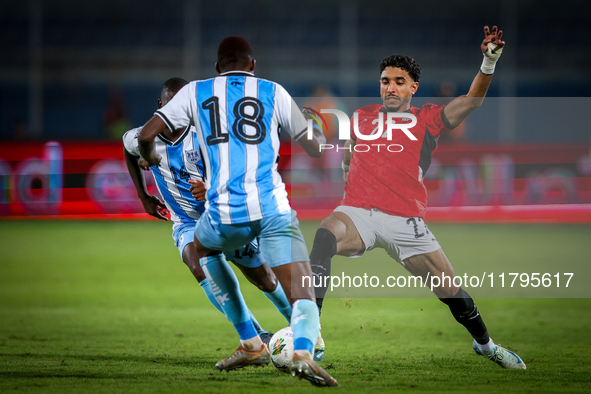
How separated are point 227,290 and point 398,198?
4.67 ft

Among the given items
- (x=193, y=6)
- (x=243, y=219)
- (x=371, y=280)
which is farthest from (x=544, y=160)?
(x=193, y=6)

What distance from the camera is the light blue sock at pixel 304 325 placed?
356 cm

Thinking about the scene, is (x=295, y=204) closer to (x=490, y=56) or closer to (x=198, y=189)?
(x=198, y=189)

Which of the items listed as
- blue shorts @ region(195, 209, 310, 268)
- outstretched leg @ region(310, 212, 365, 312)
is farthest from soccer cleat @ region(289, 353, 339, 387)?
outstretched leg @ region(310, 212, 365, 312)

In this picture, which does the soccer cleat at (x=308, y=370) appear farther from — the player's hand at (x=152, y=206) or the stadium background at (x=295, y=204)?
the player's hand at (x=152, y=206)

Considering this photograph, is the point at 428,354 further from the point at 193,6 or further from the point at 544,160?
the point at 193,6

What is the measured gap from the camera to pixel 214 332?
229 inches

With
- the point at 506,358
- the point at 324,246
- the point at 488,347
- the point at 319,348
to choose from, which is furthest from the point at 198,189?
the point at 506,358

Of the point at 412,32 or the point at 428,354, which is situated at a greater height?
the point at 412,32

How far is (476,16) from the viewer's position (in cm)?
2125

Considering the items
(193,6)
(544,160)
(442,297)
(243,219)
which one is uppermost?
(193,6)

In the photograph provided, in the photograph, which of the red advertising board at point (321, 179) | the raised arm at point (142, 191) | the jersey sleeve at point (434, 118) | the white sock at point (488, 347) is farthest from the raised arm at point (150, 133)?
the red advertising board at point (321, 179)

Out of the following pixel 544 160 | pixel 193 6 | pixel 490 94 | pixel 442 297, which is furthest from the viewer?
pixel 490 94

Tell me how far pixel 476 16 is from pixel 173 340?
60.7ft
